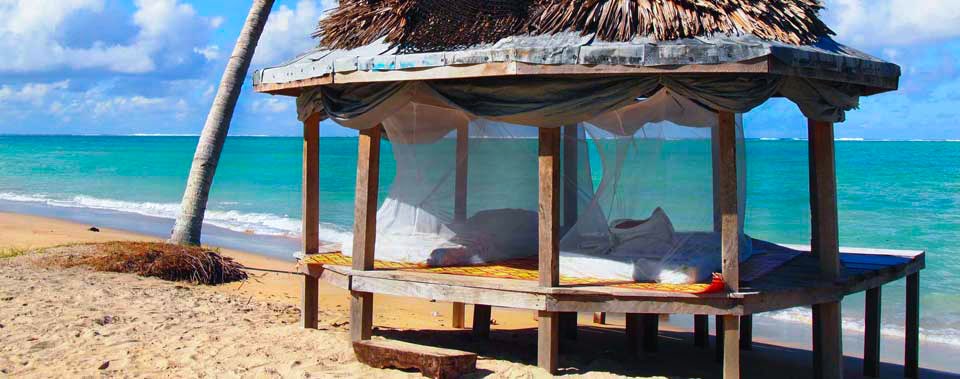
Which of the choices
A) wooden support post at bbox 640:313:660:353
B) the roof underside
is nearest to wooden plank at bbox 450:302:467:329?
wooden support post at bbox 640:313:660:353

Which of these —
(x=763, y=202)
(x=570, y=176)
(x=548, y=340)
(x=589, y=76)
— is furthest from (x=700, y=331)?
(x=763, y=202)

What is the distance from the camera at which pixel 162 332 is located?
25.3 feet

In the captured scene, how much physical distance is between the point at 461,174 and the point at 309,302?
1.82 metres

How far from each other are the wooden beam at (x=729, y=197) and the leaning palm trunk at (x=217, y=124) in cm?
674

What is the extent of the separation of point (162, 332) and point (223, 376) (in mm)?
1371

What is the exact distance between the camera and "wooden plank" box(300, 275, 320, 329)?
321 inches

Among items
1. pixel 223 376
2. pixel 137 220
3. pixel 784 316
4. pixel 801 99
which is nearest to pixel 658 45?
pixel 801 99

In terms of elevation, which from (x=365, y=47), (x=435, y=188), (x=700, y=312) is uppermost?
(x=365, y=47)

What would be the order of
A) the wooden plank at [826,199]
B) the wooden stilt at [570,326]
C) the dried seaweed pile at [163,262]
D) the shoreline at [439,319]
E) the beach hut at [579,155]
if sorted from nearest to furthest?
1. the beach hut at [579,155]
2. the wooden plank at [826,199]
3. the wooden stilt at [570,326]
4. the shoreline at [439,319]
5. the dried seaweed pile at [163,262]

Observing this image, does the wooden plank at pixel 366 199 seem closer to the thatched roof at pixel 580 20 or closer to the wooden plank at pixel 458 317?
Result: the thatched roof at pixel 580 20

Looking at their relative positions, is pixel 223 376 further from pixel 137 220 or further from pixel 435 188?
pixel 137 220

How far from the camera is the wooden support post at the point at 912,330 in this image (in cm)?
893


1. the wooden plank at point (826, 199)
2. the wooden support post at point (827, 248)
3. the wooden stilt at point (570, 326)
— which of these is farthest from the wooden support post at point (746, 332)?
the wooden plank at point (826, 199)

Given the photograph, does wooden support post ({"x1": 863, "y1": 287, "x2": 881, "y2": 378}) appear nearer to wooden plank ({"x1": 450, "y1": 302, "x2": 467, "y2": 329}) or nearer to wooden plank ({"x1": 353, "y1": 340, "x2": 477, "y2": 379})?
wooden plank ({"x1": 450, "y1": 302, "x2": 467, "y2": 329})
